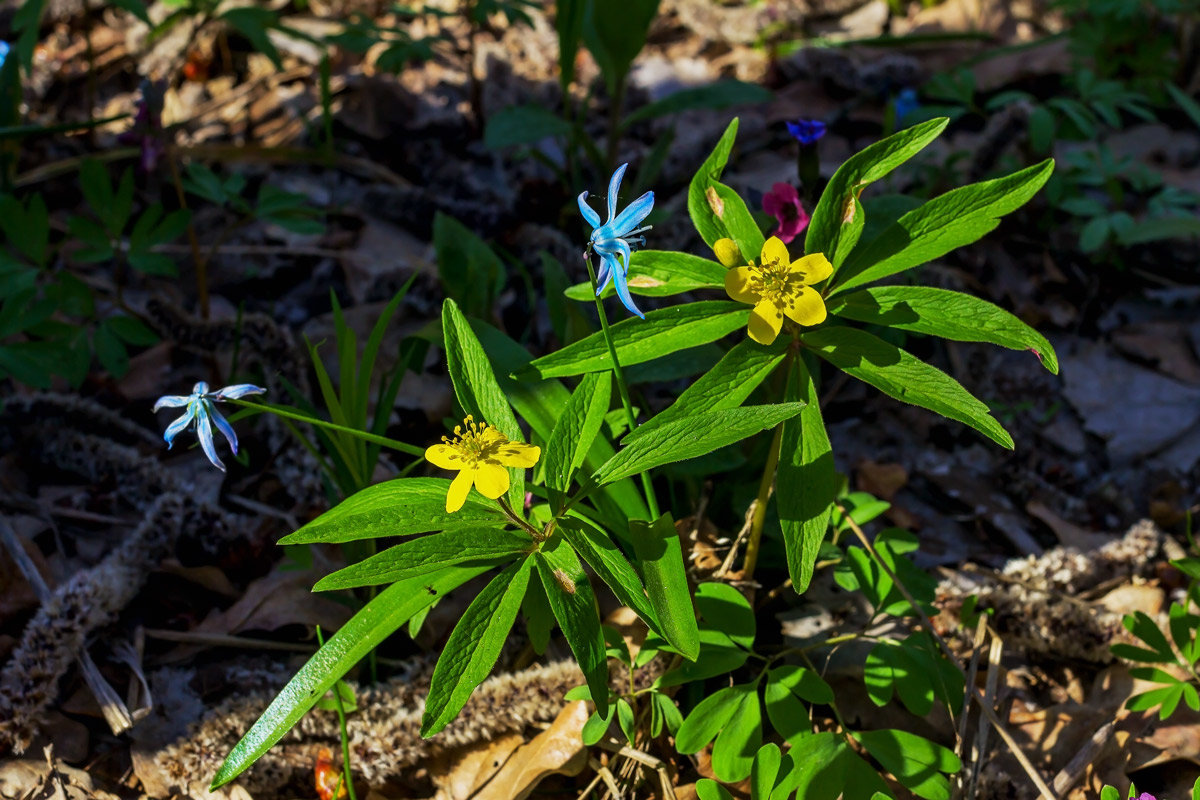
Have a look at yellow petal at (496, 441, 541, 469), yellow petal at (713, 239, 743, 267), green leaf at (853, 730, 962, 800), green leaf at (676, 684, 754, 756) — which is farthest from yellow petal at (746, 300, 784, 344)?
green leaf at (853, 730, 962, 800)

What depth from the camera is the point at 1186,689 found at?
5.52 ft

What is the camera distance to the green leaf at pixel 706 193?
1.54 m

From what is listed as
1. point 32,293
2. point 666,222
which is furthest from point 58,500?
point 666,222

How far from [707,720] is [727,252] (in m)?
0.80

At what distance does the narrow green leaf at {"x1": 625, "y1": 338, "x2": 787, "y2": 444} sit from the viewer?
4.53 feet

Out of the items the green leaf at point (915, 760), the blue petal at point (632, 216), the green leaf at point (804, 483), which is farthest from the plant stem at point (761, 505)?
the blue petal at point (632, 216)

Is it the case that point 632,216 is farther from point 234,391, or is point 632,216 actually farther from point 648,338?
point 234,391

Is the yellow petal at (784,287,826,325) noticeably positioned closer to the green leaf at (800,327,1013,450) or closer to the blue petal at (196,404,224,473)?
the green leaf at (800,327,1013,450)

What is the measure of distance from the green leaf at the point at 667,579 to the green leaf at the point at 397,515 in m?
0.22

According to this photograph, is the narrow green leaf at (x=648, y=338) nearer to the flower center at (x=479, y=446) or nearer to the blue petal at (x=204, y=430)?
the flower center at (x=479, y=446)

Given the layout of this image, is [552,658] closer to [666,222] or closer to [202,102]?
[666,222]

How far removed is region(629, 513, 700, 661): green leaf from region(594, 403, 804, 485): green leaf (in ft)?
0.31

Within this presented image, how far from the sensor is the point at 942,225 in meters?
1.46

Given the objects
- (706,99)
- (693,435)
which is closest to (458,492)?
(693,435)
